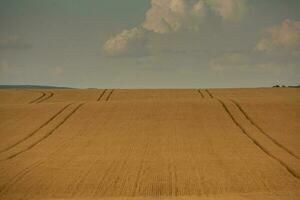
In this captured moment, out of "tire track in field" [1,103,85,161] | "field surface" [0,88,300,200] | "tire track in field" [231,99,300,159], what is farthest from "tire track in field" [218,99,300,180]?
"tire track in field" [1,103,85,161]

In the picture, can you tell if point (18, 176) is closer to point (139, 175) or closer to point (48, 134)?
point (139, 175)

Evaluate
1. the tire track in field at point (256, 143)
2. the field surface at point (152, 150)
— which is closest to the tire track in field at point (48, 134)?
the field surface at point (152, 150)

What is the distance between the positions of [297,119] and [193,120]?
27.6 feet

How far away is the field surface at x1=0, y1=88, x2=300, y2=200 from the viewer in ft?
86.1

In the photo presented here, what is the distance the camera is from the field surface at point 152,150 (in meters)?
26.2

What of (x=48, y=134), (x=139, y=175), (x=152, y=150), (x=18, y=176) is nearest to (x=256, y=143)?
(x=152, y=150)

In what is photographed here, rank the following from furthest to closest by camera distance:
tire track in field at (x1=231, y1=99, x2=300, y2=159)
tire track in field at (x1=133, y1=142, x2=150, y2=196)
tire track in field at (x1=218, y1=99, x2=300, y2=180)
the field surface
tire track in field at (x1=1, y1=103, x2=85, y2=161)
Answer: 1. tire track in field at (x1=1, y1=103, x2=85, y2=161)
2. tire track in field at (x1=231, y1=99, x2=300, y2=159)
3. tire track in field at (x1=218, y1=99, x2=300, y2=180)
4. the field surface
5. tire track in field at (x1=133, y1=142, x2=150, y2=196)

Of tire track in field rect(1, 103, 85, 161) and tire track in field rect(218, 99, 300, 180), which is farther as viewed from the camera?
tire track in field rect(1, 103, 85, 161)

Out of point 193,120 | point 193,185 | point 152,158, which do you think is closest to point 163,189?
point 193,185

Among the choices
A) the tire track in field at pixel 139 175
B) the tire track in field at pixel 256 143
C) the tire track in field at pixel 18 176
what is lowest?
the tire track in field at pixel 18 176

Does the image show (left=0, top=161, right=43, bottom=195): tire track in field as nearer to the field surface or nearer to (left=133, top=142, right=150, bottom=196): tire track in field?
the field surface

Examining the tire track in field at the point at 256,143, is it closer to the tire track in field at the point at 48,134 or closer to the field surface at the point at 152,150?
the field surface at the point at 152,150

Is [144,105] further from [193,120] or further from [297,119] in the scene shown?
[297,119]

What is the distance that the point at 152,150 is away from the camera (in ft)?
123
